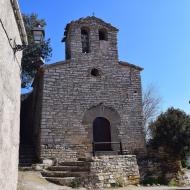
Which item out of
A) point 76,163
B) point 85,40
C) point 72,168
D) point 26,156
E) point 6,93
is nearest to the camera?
point 6,93

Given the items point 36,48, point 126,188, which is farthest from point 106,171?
point 36,48

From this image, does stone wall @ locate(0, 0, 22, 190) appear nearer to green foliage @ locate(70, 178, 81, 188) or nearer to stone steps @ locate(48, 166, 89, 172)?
green foliage @ locate(70, 178, 81, 188)

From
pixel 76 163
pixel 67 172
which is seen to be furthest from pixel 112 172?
pixel 67 172

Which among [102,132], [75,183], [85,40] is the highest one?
[85,40]

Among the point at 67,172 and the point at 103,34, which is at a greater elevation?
the point at 103,34

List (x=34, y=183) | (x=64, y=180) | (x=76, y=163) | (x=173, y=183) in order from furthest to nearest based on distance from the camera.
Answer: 1. (x=173, y=183)
2. (x=76, y=163)
3. (x=64, y=180)
4. (x=34, y=183)

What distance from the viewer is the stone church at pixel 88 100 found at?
560 inches

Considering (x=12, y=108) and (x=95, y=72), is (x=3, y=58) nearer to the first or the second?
(x=12, y=108)

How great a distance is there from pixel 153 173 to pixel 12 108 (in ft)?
29.8

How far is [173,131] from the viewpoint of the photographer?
1378 centimetres

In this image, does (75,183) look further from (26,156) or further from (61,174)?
(26,156)

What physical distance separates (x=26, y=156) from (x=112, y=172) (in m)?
4.46

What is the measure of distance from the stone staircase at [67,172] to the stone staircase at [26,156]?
58.9 inches

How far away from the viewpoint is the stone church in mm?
14234
